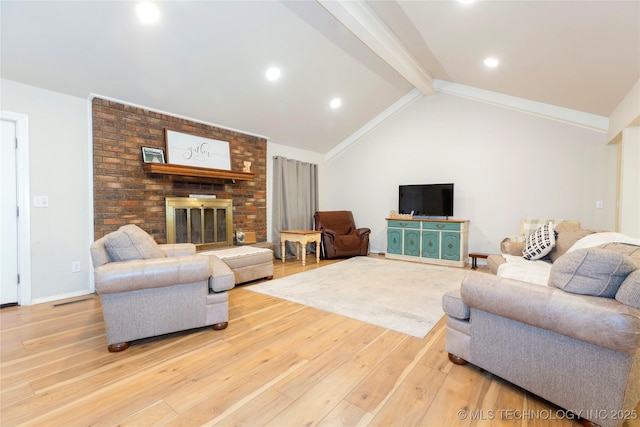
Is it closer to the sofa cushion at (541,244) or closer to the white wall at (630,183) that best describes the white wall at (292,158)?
the sofa cushion at (541,244)

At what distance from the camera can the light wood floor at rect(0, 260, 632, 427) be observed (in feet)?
4.61

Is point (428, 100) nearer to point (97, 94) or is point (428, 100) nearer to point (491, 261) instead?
point (491, 261)

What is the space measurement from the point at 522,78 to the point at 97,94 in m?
5.23

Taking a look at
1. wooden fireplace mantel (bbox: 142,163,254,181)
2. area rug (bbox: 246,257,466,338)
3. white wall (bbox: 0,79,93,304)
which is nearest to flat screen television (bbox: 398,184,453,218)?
area rug (bbox: 246,257,466,338)

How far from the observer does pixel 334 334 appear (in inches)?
90.7

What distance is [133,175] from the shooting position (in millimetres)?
3666

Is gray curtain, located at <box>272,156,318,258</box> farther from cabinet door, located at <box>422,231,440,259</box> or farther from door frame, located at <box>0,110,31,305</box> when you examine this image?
door frame, located at <box>0,110,31,305</box>

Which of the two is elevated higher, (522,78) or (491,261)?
(522,78)

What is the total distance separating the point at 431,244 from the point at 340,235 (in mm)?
1687

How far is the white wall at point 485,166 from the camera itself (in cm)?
423

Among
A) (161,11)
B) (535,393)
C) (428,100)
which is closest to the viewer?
(535,393)

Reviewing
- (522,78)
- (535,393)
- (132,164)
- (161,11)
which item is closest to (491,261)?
(535,393)

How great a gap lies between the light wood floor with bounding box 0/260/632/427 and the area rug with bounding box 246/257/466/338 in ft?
0.78

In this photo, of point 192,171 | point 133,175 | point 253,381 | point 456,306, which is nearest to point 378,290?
point 456,306
